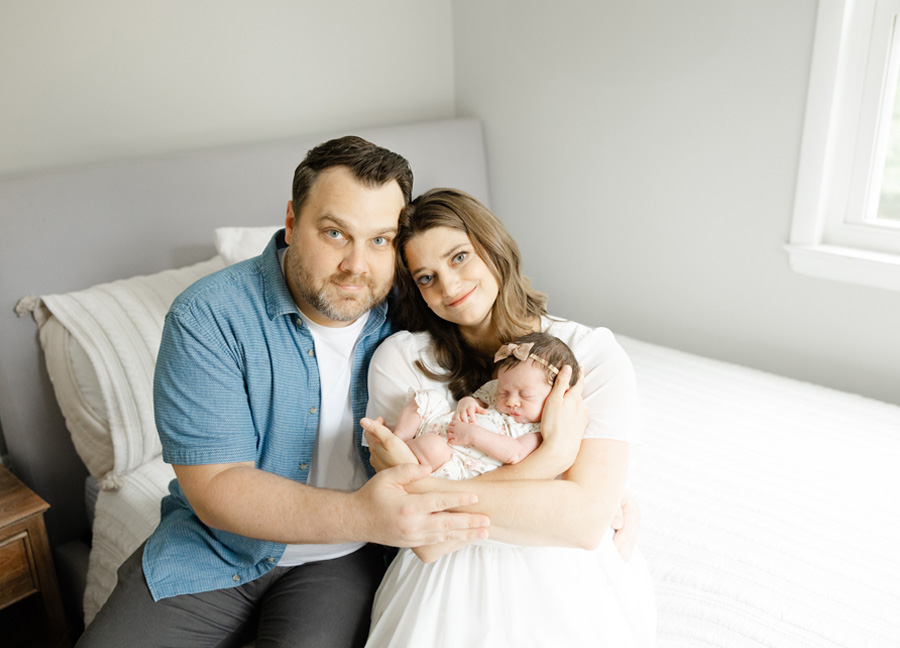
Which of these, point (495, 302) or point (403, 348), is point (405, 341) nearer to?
point (403, 348)

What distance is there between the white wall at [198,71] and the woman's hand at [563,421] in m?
1.64

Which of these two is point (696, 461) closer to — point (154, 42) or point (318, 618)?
point (318, 618)

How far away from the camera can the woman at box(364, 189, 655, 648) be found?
3.87 ft

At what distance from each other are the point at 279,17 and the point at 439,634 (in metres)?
2.12

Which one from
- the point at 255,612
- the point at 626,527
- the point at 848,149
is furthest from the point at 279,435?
the point at 848,149

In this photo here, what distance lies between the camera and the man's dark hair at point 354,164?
4.57 ft

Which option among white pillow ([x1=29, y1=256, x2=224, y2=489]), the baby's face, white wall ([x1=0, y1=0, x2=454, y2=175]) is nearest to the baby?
the baby's face

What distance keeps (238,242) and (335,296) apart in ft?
2.52

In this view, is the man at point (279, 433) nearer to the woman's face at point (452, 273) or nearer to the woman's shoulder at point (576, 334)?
the woman's face at point (452, 273)

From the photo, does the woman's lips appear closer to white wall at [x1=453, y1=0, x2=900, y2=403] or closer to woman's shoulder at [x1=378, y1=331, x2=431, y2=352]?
woman's shoulder at [x1=378, y1=331, x2=431, y2=352]

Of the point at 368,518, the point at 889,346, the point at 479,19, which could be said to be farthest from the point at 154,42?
the point at 889,346

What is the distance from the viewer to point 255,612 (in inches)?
57.5

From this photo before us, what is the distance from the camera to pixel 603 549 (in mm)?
1308

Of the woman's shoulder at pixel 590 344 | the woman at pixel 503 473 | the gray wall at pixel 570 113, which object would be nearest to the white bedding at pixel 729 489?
the woman at pixel 503 473
